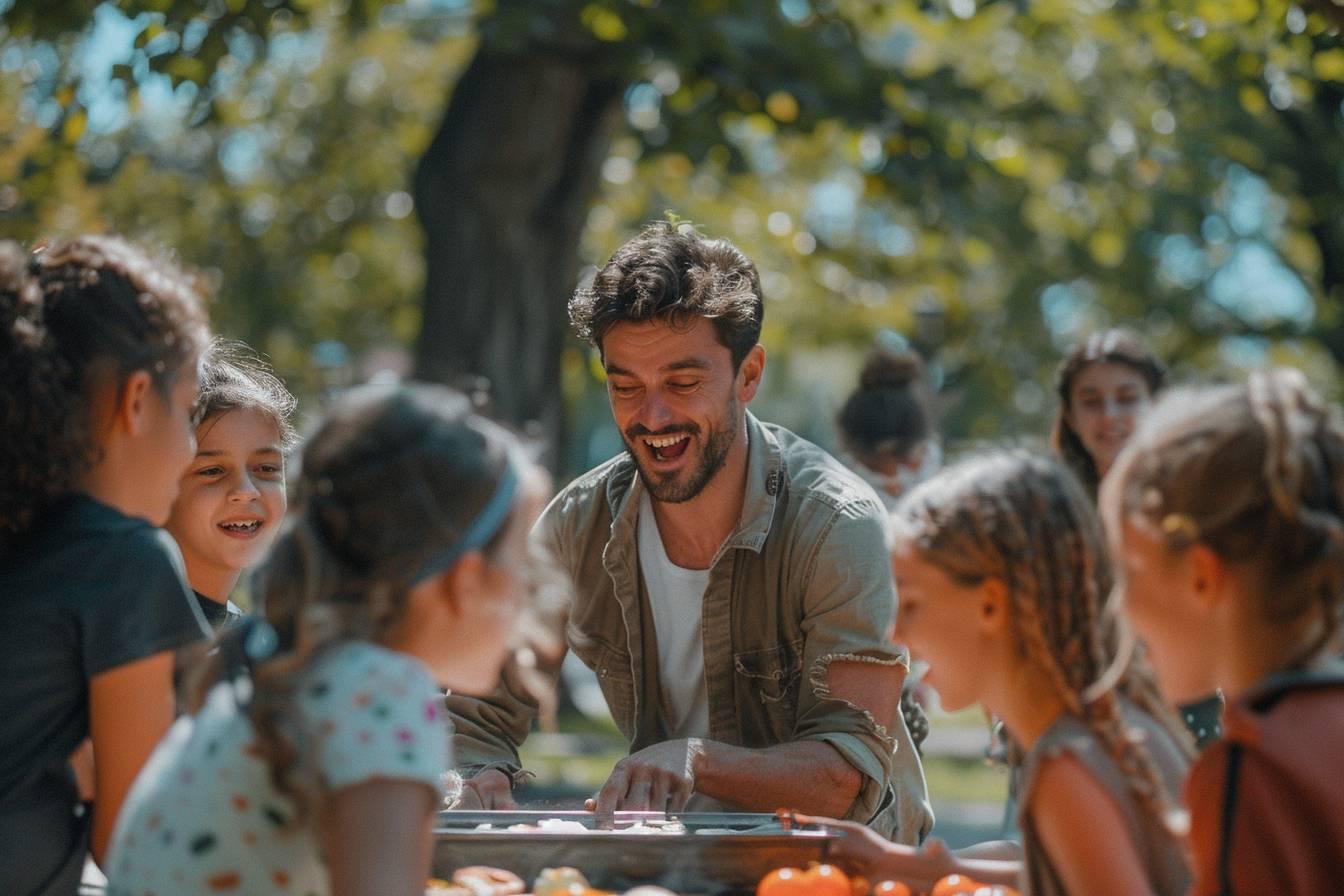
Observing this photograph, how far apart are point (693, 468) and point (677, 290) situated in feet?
1.32

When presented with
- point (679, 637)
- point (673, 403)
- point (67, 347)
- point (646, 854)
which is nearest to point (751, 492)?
point (673, 403)

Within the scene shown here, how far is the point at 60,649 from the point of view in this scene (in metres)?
2.38

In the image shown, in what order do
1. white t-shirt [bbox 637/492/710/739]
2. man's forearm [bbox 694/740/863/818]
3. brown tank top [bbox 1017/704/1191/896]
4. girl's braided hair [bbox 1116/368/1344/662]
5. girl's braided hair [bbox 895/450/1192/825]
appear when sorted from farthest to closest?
white t-shirt [bbox 637/492/710/739] < man's forearm [bbox 694/740/863/818] < girl's braided hair [bbox 895/450/1192/825] < brown tank top [bbox 1017/704/1191/896] < girl's braided hair [bbox 1116/368/1344/662]

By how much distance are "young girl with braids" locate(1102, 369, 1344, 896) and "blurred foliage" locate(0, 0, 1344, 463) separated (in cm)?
217

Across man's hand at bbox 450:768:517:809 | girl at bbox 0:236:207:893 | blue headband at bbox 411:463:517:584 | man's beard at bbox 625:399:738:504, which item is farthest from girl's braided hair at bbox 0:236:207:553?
man's beard at bbox 625:399:738:504

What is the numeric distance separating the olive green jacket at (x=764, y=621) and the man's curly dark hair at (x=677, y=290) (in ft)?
0.90

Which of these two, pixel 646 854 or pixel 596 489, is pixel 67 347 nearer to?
pixel 646 854

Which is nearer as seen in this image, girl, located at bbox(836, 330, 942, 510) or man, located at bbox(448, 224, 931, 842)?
man, located at bbox(448, 224, 931, 842)

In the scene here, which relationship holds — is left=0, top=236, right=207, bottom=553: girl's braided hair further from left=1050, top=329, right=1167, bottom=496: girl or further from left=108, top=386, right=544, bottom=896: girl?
left=1050, top=329, right=1167, bottom=496: girl

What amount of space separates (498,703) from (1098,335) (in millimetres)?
2682

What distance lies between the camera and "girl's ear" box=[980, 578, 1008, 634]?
232 centimetres

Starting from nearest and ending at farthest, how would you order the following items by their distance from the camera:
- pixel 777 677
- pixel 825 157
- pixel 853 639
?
pixel 853 639 < pixel 777 677 < pixel 825 157

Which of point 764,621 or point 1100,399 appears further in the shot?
point 1100,399

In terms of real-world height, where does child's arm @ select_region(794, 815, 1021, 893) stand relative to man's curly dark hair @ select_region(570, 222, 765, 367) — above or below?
below
